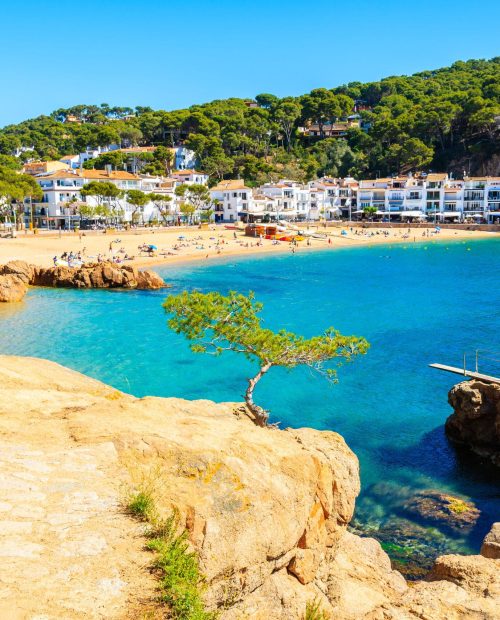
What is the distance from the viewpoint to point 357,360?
1192 inches

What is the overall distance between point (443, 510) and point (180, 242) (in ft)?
231

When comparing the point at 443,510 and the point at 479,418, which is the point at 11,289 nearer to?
the point at 479,418

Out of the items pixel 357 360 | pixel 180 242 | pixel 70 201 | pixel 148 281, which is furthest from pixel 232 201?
pixel 357 360

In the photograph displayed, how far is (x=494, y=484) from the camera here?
1780 centimetres

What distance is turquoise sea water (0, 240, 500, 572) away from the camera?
60.9 ft

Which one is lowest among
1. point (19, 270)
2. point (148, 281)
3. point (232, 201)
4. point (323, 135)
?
point (148, 281)

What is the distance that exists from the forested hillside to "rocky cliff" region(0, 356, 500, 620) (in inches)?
4662

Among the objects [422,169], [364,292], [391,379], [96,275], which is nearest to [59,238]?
[96,275]

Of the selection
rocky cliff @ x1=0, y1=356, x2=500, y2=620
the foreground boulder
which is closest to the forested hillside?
the foreground boulder

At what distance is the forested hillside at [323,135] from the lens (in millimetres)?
126500

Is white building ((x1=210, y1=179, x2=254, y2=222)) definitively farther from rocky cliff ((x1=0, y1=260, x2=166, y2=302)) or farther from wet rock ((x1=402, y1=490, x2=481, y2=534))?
wet rock ((x1=402, y1=490, x2=481, y2=534))

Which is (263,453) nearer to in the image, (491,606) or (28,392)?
(491,606)

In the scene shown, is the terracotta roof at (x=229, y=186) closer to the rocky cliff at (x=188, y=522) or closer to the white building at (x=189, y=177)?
the white building at (x=189, y=177)

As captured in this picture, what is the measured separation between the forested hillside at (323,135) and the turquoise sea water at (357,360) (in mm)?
72453
